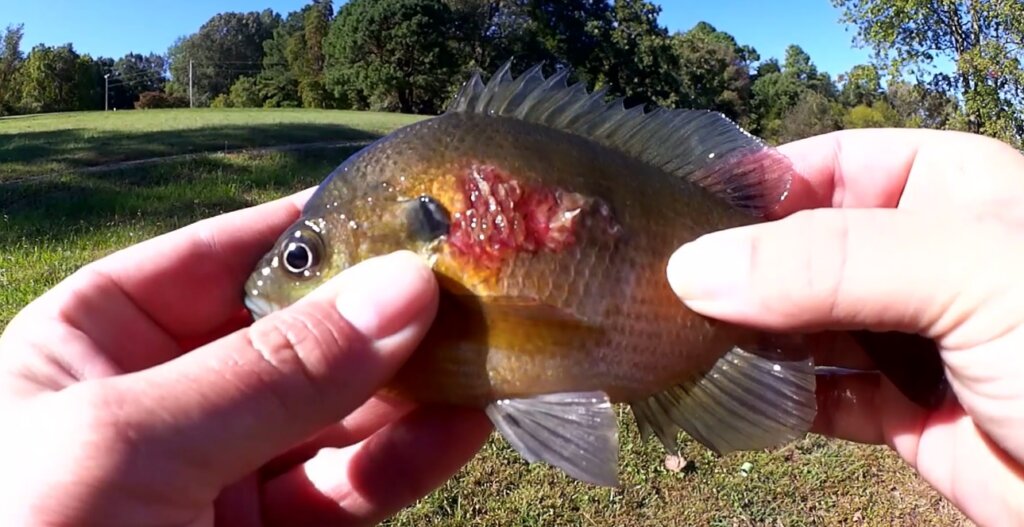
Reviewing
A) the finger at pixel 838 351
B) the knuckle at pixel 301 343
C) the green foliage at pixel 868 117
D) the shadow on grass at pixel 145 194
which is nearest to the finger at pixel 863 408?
the finger at pixel 838 351

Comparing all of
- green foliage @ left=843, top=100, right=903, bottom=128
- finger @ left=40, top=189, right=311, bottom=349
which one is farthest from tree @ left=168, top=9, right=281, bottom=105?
finger @ left=40, top=189, right=311, bottom=349

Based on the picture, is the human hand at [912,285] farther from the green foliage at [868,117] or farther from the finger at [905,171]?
the green foliage at [868,117]

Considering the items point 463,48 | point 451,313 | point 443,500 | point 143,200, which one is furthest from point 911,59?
point 463,48

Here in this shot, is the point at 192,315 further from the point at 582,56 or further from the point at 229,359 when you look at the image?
the point at 582,56

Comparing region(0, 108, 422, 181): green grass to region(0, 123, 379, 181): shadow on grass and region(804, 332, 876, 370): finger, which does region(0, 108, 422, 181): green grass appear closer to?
region(0, 123, 379, 181): shadow on grass

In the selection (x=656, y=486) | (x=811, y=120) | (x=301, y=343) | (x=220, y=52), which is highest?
(x=220, y=52)

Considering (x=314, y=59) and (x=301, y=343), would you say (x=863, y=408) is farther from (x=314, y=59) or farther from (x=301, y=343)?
(x=314, y=59)

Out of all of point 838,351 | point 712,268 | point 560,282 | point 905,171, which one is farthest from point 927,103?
point 560,282
